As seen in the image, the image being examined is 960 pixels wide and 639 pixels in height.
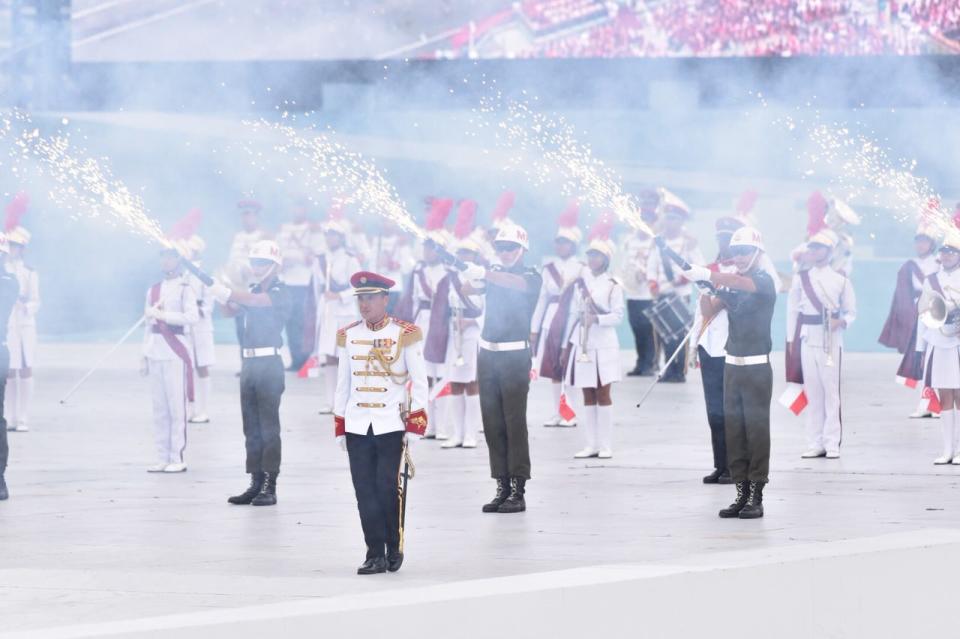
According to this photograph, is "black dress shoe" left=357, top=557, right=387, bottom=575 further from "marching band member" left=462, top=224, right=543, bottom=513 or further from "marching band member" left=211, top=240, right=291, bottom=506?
"marching band member" left=211, top=240, right=291, bottom=506

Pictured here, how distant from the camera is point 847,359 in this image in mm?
21516

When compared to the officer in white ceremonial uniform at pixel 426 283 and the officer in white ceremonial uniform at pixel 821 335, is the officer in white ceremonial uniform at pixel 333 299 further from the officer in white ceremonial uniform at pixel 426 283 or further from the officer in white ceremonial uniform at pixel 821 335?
the officer in white ceremonial uniform at pixel 821 335

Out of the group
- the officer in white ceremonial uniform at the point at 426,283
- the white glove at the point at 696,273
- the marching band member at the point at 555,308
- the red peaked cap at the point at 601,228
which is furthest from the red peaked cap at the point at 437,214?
the white glove at the point at 696,273

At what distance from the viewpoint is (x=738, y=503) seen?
991 centimetres

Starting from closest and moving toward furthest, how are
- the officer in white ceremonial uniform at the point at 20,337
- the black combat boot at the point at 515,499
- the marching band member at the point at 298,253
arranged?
1. the black combat boot at the point at 515,499
2. the officer in white ceremonial uniform at the point at 20,337
3. the marching band member at the point at 298,253

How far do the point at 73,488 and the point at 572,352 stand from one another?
350 centimetres

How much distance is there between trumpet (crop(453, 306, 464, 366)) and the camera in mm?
13820

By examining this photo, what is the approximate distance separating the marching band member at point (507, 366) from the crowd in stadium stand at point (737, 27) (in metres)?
3.37

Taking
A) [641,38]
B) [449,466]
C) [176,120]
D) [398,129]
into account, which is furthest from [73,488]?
[398,129]

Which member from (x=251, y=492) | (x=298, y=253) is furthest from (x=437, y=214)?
(x=298, y=253)

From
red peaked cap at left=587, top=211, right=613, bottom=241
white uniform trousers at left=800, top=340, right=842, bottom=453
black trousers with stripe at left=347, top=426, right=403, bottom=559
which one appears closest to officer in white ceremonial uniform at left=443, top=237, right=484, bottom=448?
red peaked cap at left=587, top=211, right=613, bottom=241

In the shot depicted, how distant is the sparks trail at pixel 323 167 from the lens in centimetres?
1956

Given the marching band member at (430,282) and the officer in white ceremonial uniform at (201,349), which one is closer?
the marching band member at (430,282)

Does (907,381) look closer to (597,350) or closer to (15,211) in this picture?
(597,350)
